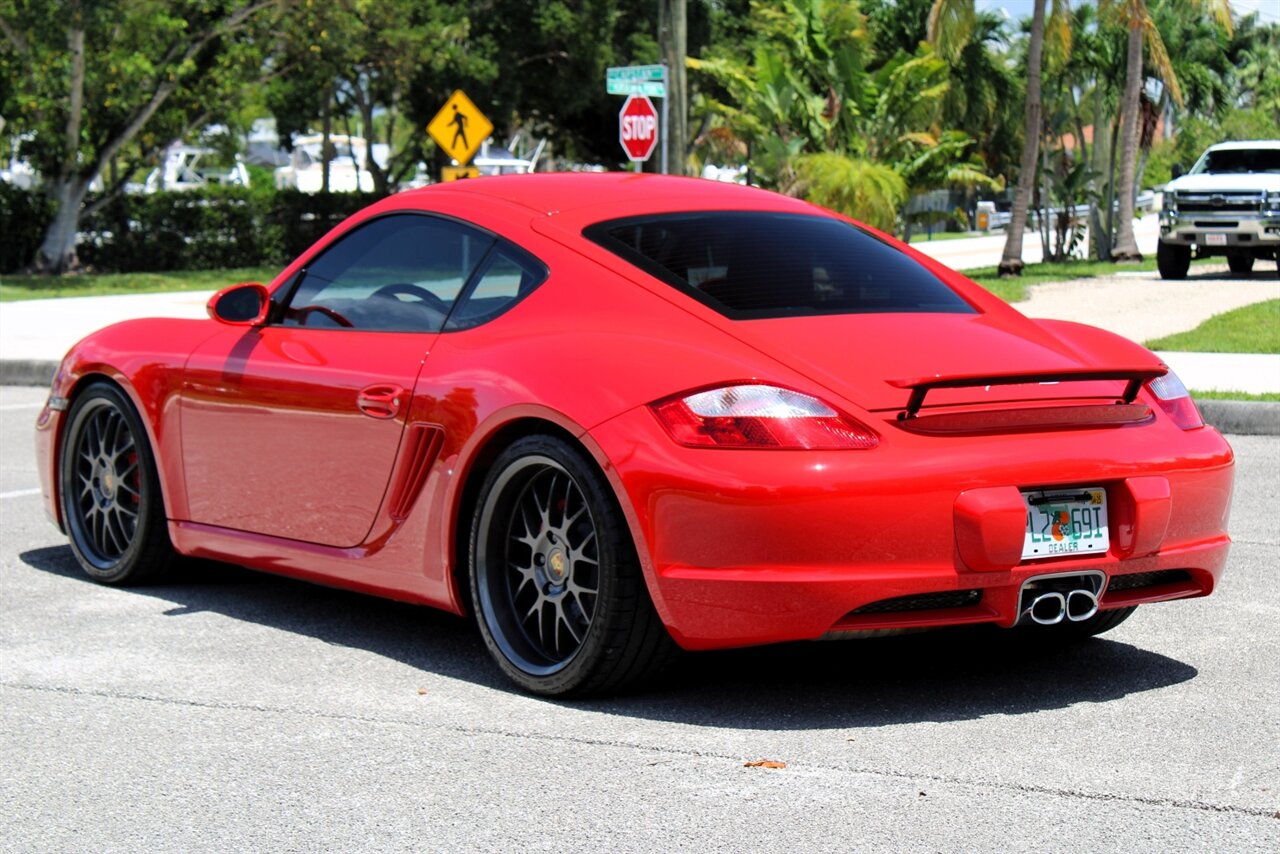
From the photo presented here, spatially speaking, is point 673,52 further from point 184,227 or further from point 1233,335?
point 184,227

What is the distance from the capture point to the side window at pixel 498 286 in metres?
5.32

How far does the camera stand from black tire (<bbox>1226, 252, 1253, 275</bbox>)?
91.4ft

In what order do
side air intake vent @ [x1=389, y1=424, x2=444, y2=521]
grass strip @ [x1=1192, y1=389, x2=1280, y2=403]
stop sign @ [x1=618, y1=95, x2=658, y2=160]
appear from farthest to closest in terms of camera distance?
1. stop sign @ [x1=618, y1=95, x2=658, y2=160]
2. grass strip @ [x1=1192, y1=389, x2=1280, y2=403]
3. side air intake vent @ [x1=389, y1=424, x2=444, y2=521]

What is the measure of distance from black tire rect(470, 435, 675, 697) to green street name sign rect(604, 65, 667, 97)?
1641 centimetres

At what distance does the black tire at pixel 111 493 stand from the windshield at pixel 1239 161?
2355cm

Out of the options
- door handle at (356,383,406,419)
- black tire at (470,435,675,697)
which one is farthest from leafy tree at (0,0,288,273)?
black tire at (470,435,675,697)

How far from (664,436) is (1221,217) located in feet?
76.7

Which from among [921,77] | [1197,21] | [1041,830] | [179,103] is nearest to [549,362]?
[1041,830]

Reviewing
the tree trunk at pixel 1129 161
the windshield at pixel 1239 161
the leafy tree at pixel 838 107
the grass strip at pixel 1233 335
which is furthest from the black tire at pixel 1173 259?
the grass strip at pixel 1233 335

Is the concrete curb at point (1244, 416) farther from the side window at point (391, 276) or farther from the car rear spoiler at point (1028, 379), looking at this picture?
the side window at point (391, 276)

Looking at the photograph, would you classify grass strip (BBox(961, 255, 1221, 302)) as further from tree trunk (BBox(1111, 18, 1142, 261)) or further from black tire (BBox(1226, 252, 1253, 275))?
black tire (BBox(1226, 252, 1253, 275))

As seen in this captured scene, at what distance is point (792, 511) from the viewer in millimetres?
4469

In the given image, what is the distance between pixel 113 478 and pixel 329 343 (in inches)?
52.2

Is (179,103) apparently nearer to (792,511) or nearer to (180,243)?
(180,243)
